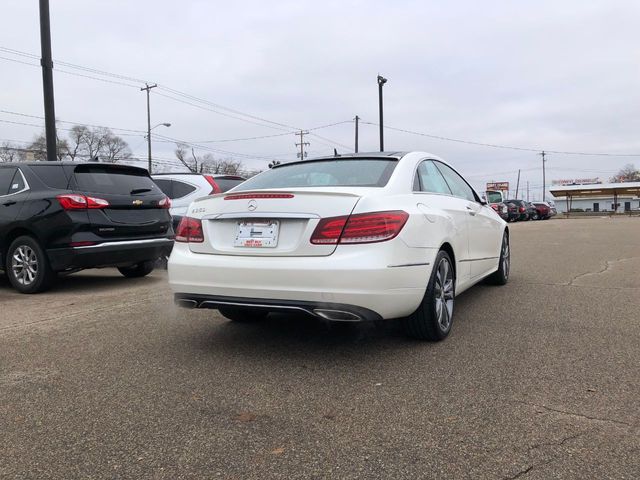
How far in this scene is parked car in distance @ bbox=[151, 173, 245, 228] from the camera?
28.7ft

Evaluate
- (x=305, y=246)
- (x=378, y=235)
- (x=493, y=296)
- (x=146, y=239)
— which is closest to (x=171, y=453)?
(x=305, y=246)

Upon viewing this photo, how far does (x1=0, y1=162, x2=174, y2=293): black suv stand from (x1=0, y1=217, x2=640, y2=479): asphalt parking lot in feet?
3.89

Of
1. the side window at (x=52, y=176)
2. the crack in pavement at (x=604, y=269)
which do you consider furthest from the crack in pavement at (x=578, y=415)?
the side window at (x=52, y=176)

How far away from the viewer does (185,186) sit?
353 inches

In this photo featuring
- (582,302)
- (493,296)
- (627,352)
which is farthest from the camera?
(493,296)

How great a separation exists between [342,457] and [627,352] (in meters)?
2.56

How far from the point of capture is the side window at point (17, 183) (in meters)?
6.71

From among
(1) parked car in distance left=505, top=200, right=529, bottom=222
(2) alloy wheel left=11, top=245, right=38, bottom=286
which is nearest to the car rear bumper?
(2) alloy wheel left=11, top=245, right=38, bottom=286

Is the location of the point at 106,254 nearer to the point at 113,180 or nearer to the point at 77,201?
the point at 77,201

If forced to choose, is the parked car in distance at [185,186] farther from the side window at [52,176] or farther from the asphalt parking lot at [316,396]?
the asphalt parking lot at [316,396]

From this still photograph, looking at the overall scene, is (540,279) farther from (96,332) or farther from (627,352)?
(96,332)

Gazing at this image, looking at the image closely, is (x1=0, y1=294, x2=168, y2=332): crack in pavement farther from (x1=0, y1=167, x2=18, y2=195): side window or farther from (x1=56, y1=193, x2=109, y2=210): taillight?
(x1=0, y1=167, x2=18, y2=195): side window

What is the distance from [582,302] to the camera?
5.63 m

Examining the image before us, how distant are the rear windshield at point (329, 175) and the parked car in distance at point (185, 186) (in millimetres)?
4200
